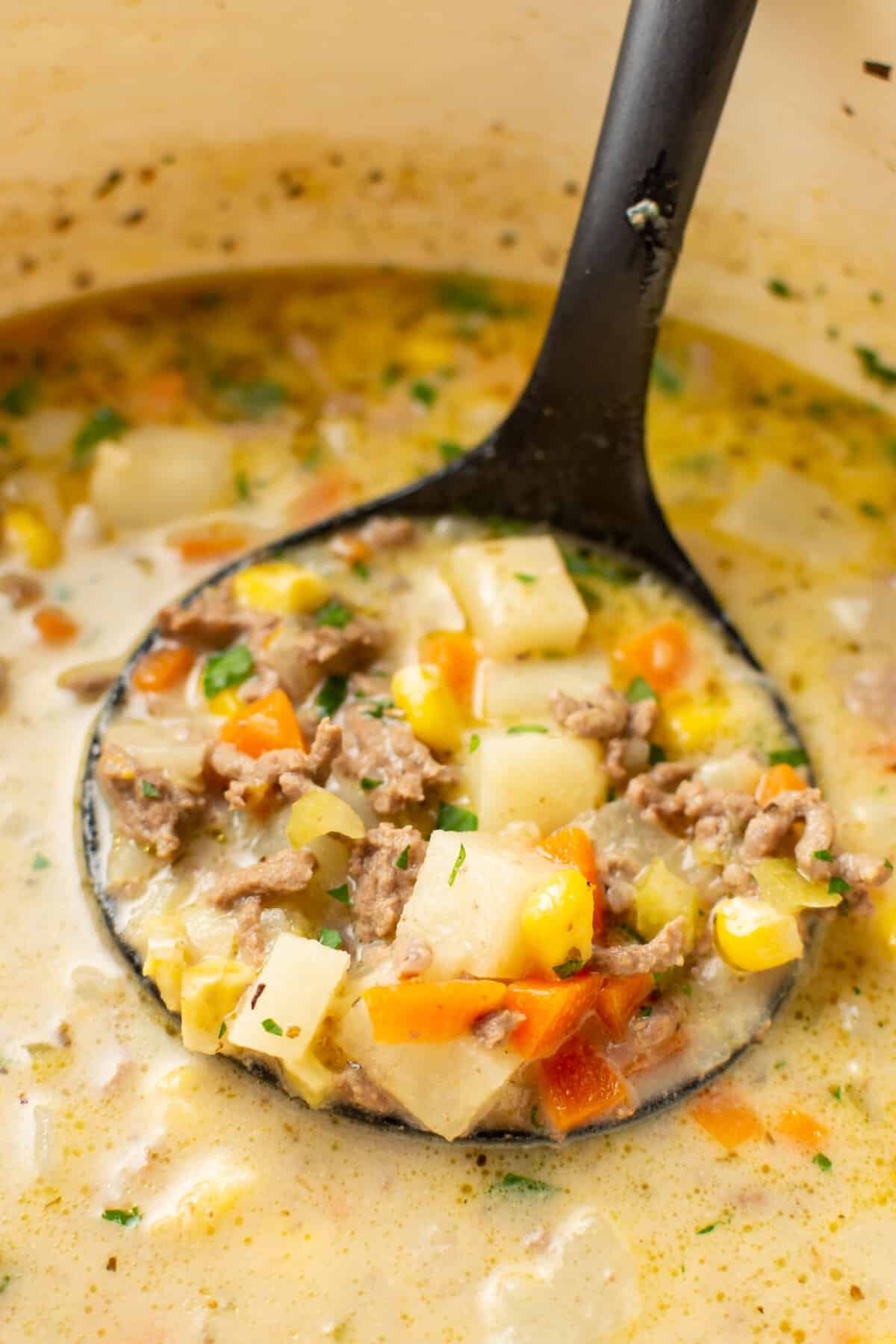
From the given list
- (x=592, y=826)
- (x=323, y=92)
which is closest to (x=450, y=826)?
(x=592, y=826)

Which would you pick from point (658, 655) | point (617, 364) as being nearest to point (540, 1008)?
point (658, 655)

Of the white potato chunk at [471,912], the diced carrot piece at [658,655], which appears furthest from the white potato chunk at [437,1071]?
the diced carrot piece at [658,655]

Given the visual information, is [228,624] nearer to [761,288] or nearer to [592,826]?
A: [592,826]

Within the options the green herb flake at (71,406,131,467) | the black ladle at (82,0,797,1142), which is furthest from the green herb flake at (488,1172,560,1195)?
the green herb flake at (71,406,131,467)

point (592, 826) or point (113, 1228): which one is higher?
point (592, 826)

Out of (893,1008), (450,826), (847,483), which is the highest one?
(847,483)

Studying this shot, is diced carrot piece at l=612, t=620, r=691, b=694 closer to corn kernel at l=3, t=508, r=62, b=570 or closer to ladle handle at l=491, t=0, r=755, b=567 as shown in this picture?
ladle handle at l=491, t=0, r=755, b=567

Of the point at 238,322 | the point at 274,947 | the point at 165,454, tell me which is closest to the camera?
the point at 274,947

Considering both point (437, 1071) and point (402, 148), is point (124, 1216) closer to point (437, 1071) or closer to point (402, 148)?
point (437, 1071)
